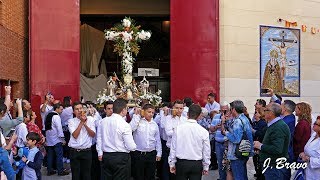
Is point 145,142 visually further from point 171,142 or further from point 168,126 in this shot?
point 171,142

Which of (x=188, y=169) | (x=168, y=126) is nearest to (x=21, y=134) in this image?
(x=168, y=126)

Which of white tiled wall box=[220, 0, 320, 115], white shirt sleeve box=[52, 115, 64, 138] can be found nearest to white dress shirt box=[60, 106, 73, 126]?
white shirt sleeve box=[52, 115, 64, 138]

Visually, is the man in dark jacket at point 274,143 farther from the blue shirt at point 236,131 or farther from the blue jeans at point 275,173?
the blue shirt at point 236,131

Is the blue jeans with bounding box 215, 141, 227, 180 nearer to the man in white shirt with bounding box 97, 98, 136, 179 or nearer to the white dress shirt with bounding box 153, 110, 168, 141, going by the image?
the white dress shirt with bounding box 153, 110, 168, 141

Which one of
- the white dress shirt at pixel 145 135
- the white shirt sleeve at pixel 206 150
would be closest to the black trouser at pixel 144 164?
the white dress shirt at pixel 145 135

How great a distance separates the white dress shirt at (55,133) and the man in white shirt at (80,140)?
2.42 m

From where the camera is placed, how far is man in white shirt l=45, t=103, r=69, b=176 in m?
11.2

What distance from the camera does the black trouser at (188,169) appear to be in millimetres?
7043

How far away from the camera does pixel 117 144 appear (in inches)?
296

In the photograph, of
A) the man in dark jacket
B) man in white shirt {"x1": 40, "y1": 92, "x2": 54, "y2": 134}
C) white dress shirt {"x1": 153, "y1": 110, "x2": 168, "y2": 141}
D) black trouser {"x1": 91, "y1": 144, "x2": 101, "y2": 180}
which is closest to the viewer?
the man in dark jacket

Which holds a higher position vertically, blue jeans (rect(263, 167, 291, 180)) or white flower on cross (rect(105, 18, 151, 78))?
white flower on cross (rect(105, 18, 151, 78))

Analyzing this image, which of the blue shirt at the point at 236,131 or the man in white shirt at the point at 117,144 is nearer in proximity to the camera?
the man in white shirt at the point at 117,144

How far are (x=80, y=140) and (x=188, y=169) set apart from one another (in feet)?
8.48

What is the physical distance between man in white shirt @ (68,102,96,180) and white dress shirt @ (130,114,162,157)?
0.83 m
